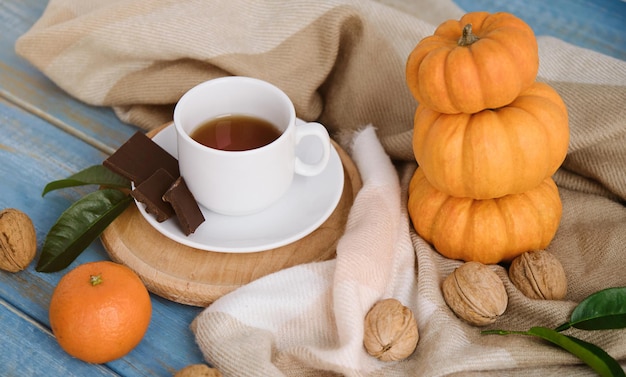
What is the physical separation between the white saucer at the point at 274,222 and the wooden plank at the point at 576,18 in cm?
71

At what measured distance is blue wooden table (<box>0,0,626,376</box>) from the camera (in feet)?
3.60

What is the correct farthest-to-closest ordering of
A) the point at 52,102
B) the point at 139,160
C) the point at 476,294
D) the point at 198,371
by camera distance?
the point at 52,102 → the point at 139,160 → the point at 476,294 → the point at 198,371

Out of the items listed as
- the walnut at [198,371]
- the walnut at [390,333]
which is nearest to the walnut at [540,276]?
the walnut at [390,333]

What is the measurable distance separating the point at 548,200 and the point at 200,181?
0.55 m

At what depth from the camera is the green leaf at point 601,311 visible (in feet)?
3.46

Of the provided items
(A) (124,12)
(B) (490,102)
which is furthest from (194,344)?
(A) (124,12)

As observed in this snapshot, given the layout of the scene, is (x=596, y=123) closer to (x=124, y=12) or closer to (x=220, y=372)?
(x=220, y=372)

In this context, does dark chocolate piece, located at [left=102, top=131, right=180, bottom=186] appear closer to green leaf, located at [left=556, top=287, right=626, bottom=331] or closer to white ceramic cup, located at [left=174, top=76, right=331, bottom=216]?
white ceramic cup, located at [left=174, top=76, right=331, bottom=216]

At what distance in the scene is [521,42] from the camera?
107 cm

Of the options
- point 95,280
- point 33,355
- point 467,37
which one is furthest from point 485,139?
point 33,355

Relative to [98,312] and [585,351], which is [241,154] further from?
[585,351]

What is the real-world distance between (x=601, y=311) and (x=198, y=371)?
57 cm

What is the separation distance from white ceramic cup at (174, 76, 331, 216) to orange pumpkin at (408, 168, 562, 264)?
0.67 feet

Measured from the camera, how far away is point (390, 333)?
3.51 feet
